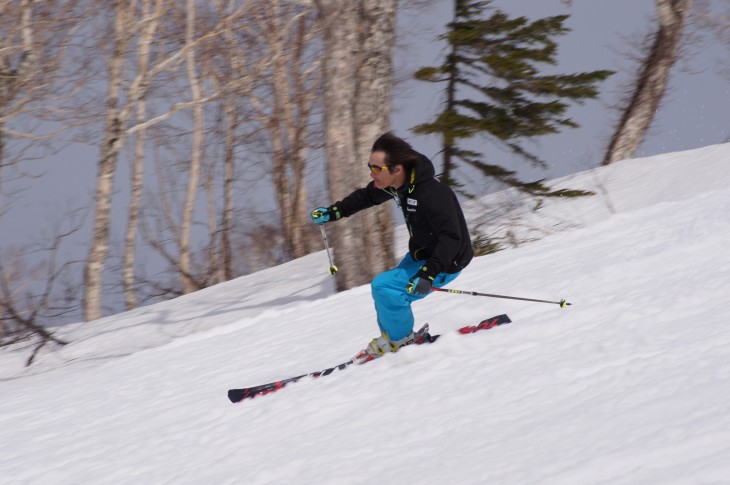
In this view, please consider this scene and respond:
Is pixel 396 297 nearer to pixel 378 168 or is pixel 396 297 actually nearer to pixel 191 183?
pixel 378 168

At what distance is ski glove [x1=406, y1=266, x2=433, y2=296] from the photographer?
5.09 metres

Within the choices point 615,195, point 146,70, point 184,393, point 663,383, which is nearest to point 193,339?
point 184,393

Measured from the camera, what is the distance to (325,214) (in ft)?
19.9

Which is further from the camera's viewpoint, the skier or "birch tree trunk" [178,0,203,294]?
"birch tree trunk" [178,0,203,294]

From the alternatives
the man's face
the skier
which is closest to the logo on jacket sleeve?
the skier

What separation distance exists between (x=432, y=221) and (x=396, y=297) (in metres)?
0.58

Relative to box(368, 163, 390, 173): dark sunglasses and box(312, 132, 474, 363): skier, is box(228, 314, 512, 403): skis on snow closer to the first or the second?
box(312, 132, 474, 363): skier

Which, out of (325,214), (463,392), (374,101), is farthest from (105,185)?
(463,392)

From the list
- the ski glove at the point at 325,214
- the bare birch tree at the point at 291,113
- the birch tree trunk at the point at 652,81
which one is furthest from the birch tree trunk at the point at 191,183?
the ski glove at the point at 325,214

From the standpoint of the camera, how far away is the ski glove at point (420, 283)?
5.09 meters

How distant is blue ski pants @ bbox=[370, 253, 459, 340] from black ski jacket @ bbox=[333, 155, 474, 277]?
148 millimetres

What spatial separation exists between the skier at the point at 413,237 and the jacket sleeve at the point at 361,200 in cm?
25

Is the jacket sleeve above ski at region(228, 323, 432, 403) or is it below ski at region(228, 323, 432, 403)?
above

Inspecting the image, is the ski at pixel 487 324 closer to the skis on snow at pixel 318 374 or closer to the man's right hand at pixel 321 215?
the skis on snow at pixel 318 374
